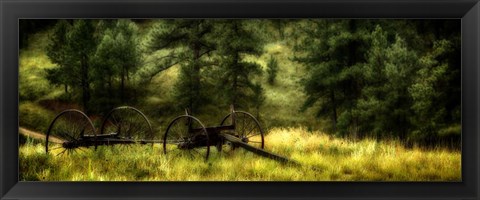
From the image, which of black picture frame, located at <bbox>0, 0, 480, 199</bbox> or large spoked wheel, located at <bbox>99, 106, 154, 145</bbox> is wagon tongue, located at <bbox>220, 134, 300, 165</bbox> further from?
black picture frame, located at <bbox>0, 0, 480, 199</bbox>

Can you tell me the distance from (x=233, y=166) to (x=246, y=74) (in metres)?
8.59

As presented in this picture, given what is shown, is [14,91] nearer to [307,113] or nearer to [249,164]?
[249,164]

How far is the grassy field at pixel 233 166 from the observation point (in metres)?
7.29

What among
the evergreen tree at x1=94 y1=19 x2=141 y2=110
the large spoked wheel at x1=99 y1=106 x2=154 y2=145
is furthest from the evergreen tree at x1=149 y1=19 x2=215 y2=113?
the large spoked wheel at x1=99 y1=106 x2=154 y2=145

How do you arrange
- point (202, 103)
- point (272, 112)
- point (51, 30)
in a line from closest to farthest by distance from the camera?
1. point (51, 30)
2. point (202, 103)
3. point (272, 112)

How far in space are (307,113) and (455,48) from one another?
7.40 metres

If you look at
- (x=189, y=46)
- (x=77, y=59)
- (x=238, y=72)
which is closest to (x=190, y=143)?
(x=238, y=72)

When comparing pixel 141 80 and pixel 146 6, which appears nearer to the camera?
pixel 146 6

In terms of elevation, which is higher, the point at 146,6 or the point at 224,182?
the point at 146,6

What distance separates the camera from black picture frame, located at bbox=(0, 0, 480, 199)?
6051 millimetres

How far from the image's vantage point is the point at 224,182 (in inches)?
241

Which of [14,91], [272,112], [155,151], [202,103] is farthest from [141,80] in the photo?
[14,91]

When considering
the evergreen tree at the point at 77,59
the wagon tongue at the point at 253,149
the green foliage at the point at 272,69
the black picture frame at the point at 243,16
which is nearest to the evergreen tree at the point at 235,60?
the evergreen tree at the point at 77,59

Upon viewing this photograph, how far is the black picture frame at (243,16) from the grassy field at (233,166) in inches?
41.6
